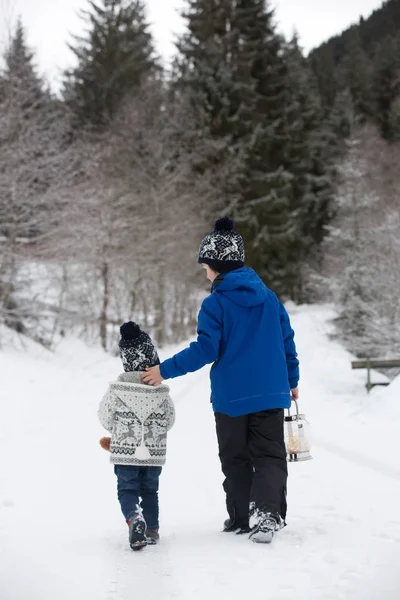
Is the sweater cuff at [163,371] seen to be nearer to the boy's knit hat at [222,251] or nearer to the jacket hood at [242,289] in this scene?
the jacket hood at [242,289]

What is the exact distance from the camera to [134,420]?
4297mm

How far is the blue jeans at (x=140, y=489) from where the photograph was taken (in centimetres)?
423

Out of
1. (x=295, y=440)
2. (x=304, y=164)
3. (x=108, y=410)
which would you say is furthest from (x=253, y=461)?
(x=304, y=164)

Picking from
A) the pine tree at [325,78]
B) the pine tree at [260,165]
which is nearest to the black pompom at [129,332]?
the pine tree at [260,165]

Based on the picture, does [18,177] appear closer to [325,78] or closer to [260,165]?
[260,165]

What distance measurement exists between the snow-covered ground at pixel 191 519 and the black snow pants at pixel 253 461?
0.72 ft

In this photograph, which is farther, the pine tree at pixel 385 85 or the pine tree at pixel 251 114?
the pine tree at pixel 385 85

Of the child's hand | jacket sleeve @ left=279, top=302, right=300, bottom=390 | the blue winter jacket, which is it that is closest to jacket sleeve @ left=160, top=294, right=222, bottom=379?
the blue winter jacket

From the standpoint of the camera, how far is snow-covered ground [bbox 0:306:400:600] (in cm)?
332

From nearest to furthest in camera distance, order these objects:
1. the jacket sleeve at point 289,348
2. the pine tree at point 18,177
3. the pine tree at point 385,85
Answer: the jacket sleeve at point 289,348 → the pine tree at point 18,177 → the pine tree at point 385,85

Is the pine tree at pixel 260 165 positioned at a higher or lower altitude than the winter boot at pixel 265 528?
higher

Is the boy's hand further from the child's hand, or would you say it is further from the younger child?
the child's hand

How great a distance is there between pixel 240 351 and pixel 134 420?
2.54 feet

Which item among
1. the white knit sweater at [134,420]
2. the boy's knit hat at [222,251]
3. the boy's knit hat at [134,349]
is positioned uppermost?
the boy's knit hat at [222,251]
